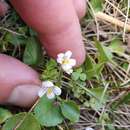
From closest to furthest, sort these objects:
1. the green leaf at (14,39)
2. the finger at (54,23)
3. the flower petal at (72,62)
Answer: the finger at (54,23)
the flower petal at (72,62)
the green leaf at (14,39)

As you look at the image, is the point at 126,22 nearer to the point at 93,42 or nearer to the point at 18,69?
the point at 93,42

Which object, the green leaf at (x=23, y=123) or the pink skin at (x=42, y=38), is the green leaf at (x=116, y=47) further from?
the green leaf at (x=23, y=123)

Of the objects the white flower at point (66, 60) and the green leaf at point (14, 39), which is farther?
the green leaf at point (14, 39)

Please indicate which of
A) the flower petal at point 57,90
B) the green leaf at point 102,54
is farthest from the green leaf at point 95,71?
the flower petal at point 57,90

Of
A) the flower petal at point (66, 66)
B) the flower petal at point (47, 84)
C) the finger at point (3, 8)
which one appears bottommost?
the flower petal at point (47, 84)

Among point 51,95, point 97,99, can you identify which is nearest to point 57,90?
point 51,95

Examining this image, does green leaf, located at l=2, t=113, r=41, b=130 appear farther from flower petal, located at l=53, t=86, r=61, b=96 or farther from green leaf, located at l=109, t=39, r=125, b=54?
green leaf, located at l=109, t=39, r=125, b=54

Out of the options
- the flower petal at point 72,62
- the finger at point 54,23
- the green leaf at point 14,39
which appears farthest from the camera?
the green leaf at point 14,39

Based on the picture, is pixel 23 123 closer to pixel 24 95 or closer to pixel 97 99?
pixel 24 95

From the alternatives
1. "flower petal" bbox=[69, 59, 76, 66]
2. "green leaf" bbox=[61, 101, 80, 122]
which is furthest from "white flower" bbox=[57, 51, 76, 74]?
"green leaf" bbox=[61, 101, 80, 122]
